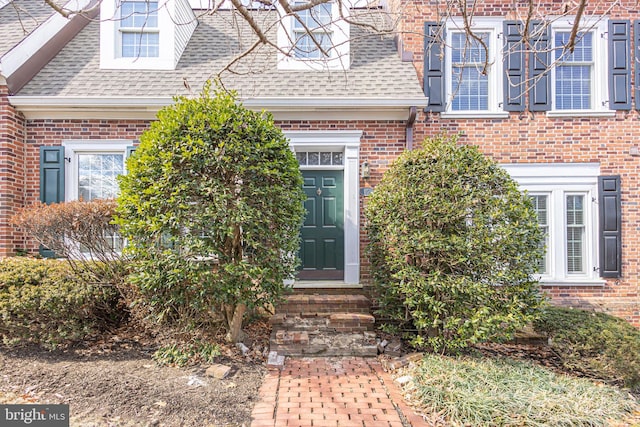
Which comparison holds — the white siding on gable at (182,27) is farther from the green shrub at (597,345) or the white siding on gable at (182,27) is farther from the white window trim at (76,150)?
the green shrub at (597,345)

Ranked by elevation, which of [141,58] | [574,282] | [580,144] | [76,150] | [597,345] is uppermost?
[141,58]

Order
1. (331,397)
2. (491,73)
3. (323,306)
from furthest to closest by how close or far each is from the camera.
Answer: (491,73) < (323,306) < (331,397)

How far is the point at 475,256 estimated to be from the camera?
4445mm

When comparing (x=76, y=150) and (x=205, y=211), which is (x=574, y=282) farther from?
(x=76, y=150)

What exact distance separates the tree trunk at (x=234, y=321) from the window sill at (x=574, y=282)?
4937mm

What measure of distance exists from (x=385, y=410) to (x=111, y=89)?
616 centimetres

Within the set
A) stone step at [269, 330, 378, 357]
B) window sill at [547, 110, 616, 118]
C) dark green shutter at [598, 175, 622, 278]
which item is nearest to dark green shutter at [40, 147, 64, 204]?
stone step at [269, 330, 378, 357]

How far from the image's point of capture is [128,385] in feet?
12.6

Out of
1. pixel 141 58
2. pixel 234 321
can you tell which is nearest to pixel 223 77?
pixel 141 58

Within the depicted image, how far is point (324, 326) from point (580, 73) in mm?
6108

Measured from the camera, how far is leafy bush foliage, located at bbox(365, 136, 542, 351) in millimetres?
4406

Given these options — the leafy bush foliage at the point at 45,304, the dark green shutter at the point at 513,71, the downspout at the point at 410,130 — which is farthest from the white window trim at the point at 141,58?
the dark green shutter at the point at 513,71

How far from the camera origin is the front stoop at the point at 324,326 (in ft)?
15.9

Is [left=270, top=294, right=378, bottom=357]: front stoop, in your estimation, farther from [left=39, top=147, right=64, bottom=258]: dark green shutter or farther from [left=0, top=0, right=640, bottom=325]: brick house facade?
[left=39, top=147, right=64, bottom=258]: dark green shutter
